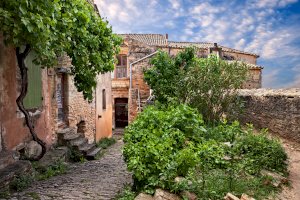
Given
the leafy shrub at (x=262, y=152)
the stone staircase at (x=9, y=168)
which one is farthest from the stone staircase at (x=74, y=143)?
the leafy shrub at (x=262, y=152)

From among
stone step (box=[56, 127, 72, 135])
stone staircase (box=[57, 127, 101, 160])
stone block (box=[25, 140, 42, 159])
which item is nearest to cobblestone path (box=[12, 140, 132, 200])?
stone block (box=[25, 140, 42, 159])

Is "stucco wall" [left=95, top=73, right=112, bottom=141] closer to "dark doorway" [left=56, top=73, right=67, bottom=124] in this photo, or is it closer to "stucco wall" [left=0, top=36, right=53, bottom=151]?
"dark doorway" [left=56, top=73, right=67, bottom=124]

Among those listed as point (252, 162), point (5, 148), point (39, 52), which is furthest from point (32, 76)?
point (252, 162)

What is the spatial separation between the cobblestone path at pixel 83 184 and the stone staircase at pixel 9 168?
0.33 metres

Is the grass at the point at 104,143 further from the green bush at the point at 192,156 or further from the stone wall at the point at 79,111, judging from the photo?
the green bush at the point at 192,156

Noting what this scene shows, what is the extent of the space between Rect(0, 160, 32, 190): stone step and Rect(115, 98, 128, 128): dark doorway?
17967 millimetres

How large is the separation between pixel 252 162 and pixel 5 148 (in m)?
5.26

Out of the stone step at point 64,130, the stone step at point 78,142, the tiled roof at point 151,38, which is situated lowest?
the stone step at point 78,142

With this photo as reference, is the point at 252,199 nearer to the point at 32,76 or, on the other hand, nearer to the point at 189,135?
the point at 189,135

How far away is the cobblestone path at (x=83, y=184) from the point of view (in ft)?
18.7

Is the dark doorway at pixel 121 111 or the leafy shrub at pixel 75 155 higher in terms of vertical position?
the dark doorway at pixel 121 111

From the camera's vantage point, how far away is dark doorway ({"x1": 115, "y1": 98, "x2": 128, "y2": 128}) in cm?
2494

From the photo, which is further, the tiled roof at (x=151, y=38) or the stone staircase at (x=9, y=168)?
the tiled roof at (x=151, y=38)

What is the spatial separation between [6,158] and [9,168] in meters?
0.28
